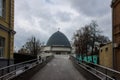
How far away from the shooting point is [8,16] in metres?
29.1

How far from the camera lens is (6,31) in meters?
28.3

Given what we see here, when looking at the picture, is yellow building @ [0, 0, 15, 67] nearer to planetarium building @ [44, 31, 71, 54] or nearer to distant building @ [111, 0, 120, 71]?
distant building @ [111, 0, 120, 71]

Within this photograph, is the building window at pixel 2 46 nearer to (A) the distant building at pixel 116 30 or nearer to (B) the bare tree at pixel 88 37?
(A) the distant building at pixel 116 30

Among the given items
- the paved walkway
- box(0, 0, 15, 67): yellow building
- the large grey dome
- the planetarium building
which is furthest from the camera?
the planetarium building

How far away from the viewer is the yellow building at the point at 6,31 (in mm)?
27281

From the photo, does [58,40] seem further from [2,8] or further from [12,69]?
[12,69]

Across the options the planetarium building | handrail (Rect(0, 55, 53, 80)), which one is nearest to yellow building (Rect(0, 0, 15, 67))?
handrail (Rect(0, 55, 53, 80))

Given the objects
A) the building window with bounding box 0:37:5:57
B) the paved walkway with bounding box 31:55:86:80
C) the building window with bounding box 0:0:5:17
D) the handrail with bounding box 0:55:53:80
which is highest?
the building window with bounding box 0:0:5:17

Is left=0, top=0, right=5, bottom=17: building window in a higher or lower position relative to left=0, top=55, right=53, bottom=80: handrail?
higher

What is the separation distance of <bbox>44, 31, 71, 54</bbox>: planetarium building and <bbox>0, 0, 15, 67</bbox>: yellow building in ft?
295

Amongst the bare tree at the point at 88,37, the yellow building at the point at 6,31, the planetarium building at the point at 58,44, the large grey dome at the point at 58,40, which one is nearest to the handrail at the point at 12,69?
the yellow building at the point at 6,31

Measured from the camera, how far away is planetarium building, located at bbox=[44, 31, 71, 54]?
120 meters

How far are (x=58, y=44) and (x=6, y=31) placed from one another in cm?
9329

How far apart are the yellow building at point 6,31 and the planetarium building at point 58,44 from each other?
3537 inches
